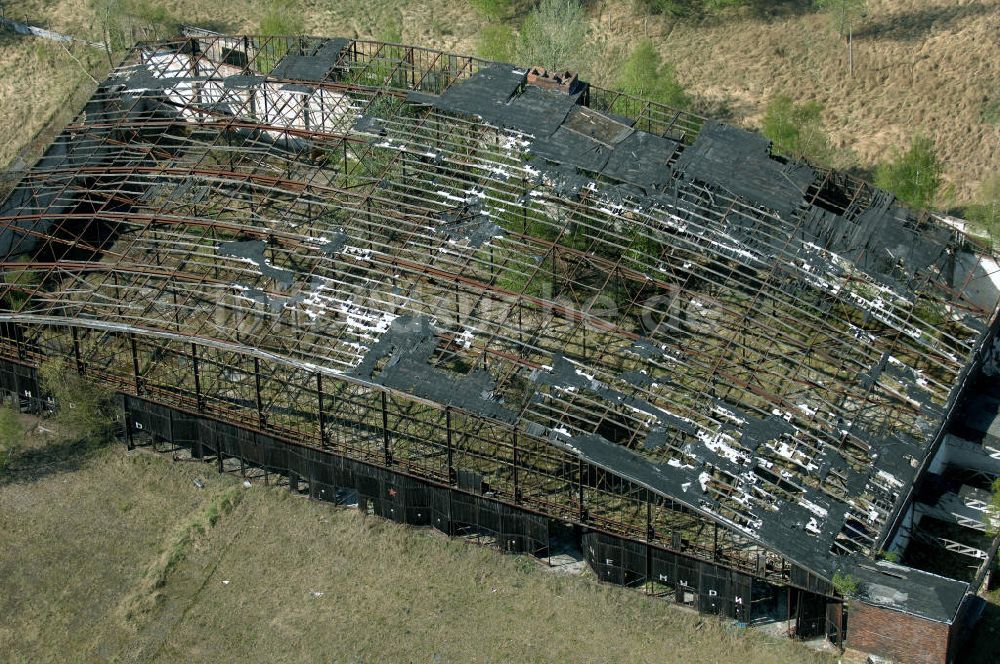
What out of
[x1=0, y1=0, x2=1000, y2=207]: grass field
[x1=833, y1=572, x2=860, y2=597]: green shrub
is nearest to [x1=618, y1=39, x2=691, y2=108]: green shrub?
[x1=0, y1=0, x2=1000, y2=207]: grass field

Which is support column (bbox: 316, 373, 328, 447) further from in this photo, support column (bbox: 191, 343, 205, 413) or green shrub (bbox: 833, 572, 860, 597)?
green shrub (bbox: 833, 572, 860, 597)

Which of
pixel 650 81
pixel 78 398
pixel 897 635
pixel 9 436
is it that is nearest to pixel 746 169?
pixel 650 81

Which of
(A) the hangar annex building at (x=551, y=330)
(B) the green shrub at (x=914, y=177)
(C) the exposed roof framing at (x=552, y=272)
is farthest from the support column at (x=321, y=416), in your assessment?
(B) the green shrub at (x=914, y=177)

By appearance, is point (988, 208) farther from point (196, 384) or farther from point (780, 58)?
point (196, 384)

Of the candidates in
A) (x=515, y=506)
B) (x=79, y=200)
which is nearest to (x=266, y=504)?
(x=515, y=506)

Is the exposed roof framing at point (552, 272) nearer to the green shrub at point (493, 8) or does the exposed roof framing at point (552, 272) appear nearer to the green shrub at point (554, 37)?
the green shrub at point (554, 37)

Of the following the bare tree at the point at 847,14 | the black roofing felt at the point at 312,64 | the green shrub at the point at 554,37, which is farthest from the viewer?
the bare tree at the point at 847,14
